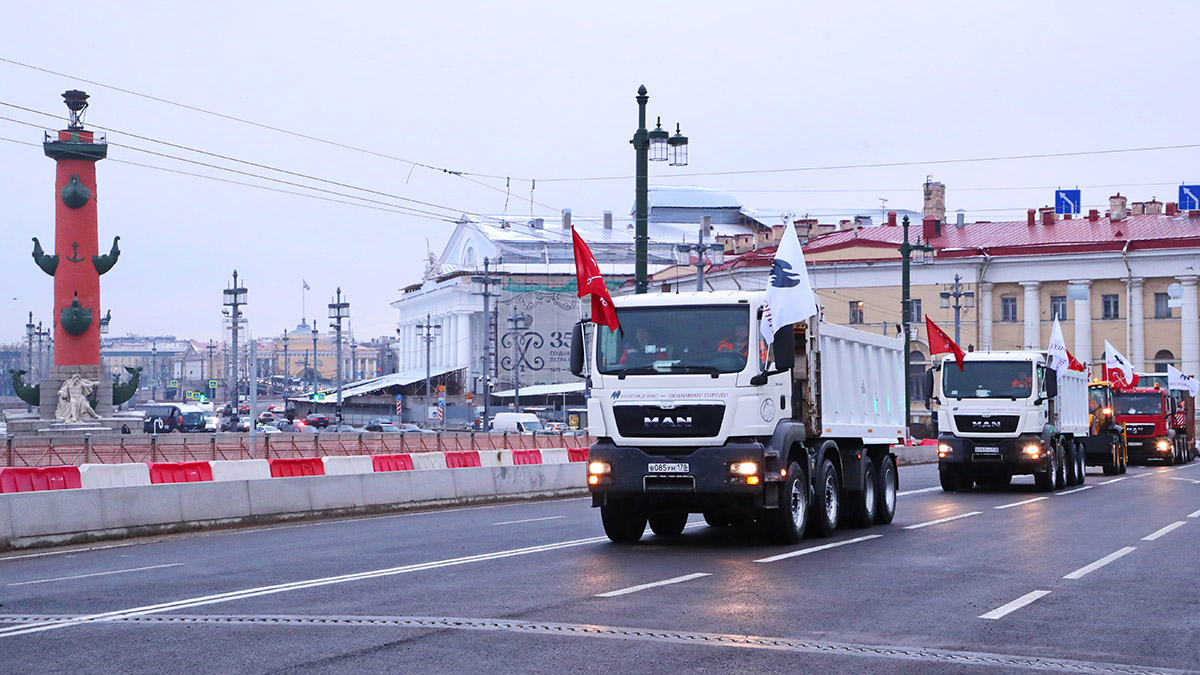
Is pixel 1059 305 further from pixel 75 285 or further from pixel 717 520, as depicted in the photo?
pixel 717 520

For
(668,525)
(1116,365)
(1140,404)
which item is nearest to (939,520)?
(668,525)

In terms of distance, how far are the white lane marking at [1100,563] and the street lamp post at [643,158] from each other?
1128cm

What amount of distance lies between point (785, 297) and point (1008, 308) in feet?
249

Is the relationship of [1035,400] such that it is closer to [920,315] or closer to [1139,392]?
[1139,392]

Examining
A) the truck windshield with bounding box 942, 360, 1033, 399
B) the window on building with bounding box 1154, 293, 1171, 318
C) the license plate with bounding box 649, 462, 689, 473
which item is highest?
the window on building with bounding box 1154, 293, 1171, 318

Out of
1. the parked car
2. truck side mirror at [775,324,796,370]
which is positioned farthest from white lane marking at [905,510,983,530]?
the parked car

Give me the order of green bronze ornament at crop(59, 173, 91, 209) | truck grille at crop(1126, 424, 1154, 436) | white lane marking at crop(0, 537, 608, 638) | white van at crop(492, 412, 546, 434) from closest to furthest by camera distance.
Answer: white lane marking at crop(0, 537, 608, 638)
truck grille at crop(1126, 424, 1154, 436)
green bronze ornament at crop(59, 173, 91, 209)
white van at crop(492, 412, 546, 434)

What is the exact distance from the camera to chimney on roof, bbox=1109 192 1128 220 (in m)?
92.9

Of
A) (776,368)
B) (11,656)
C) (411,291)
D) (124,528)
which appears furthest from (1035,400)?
(411,291)

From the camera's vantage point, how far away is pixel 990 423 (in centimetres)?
3023

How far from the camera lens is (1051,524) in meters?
20.5

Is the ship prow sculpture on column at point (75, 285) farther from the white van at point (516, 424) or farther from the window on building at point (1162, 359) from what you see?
the window on building at point (1162, 359)

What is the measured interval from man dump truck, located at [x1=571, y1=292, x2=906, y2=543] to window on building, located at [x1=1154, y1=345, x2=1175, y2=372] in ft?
242

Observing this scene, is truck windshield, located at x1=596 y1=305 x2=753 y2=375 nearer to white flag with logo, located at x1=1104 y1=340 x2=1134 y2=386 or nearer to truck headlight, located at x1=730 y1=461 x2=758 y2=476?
truck headlight, located at x1=730 y1=461 x2=758 y2=476
